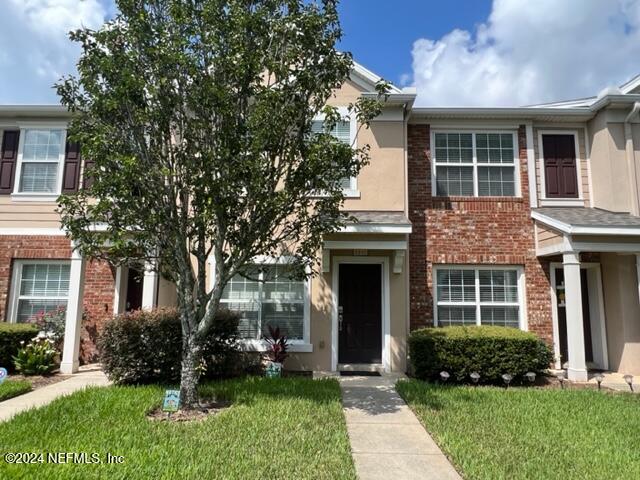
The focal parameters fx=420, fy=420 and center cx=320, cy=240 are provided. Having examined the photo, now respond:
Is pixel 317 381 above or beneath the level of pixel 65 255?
beneath

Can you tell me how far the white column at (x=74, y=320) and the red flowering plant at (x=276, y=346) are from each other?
4.06 meters

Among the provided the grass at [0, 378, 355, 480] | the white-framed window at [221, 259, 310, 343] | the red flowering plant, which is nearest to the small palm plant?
the red flowering plant

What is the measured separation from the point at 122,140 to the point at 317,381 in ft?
17.0

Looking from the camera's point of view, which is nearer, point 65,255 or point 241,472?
point 241,472

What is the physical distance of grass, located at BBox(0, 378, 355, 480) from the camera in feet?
13.2

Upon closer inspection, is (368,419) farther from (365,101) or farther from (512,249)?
(512,249)

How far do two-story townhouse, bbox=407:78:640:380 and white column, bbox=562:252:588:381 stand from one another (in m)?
0.85

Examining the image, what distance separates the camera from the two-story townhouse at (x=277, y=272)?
9.12 metres

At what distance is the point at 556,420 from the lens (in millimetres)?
5816

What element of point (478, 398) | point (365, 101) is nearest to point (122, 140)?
point (365, 101)

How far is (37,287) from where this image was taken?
33.9 ft

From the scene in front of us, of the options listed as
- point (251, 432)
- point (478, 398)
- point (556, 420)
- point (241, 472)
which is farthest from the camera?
point (478, 398)

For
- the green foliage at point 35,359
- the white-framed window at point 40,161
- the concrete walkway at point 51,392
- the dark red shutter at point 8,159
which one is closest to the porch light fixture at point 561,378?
the concrete walkway at point 51,392

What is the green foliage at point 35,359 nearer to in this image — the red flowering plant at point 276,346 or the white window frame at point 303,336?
the white window frame at point 303,336
